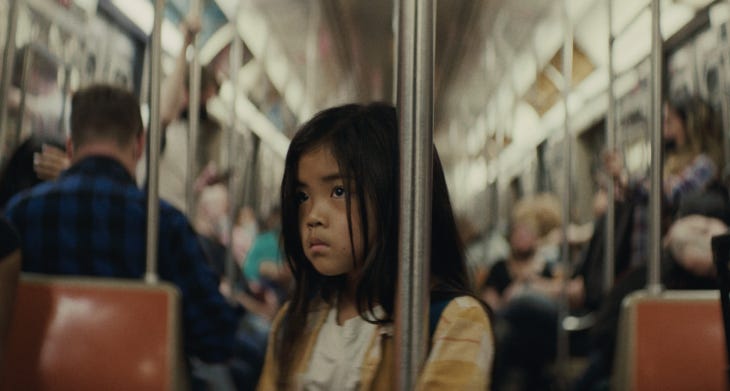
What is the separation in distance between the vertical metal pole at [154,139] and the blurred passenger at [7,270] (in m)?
0.23

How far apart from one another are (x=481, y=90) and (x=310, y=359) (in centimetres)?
318

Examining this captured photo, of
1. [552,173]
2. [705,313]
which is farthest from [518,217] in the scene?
[705,313]

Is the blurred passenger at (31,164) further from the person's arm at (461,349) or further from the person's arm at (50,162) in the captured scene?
the person's arm at (461,349)

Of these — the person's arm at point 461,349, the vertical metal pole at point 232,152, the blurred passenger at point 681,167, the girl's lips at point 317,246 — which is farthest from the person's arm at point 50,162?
the blurred passenger at point 681,167

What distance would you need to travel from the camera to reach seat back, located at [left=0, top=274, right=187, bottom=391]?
49.4 inches

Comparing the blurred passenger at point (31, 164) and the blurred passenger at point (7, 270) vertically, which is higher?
the blurred passenger at point (31, 164)

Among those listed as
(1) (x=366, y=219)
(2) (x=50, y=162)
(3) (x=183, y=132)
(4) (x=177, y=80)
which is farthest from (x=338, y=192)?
(3) (x=183, y=132)

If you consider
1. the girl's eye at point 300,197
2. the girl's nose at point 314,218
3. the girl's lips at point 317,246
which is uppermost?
the girl's eye at point 300,197

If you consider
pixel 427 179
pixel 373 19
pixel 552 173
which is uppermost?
pixel 373 19

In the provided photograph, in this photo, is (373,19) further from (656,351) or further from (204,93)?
(656,351)

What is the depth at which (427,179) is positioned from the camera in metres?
0.54

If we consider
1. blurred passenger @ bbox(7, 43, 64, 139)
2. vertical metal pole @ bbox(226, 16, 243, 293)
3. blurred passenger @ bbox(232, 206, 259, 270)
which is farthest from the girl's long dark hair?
blurred passenger @ bbox(232, 206, 259, 270)

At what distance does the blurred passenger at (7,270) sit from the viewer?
1097 millimetres

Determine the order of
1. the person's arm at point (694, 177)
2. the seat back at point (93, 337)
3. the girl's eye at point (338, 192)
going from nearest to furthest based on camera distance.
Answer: the girl's eye at point (338, 192) → the seat back at point (93, 337) → the person's arm at point (694, 177)
